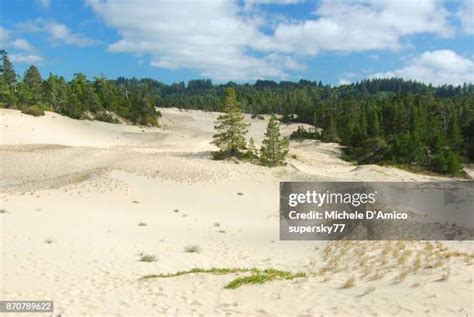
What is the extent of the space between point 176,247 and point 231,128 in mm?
21636

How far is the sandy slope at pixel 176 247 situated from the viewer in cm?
1049

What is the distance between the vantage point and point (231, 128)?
3994 centimetres

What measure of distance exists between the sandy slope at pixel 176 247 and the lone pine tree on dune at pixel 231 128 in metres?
1.92

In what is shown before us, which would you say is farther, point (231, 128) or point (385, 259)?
point (231, 128)

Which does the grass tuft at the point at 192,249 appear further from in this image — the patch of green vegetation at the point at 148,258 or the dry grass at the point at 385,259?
the dry grass at the point at 385,259

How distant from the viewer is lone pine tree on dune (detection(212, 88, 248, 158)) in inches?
1550

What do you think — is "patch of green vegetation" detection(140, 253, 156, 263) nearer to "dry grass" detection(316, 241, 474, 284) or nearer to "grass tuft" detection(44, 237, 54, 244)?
"grass tuft" detection(44, 237, 54, 244)

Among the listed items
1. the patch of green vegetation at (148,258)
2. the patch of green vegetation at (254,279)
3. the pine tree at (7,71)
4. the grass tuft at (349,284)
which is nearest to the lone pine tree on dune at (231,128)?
the patch of green vegetation at (148,258)

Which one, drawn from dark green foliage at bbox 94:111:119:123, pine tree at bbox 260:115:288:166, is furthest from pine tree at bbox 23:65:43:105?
pine tree at bbox 260:115:288:166

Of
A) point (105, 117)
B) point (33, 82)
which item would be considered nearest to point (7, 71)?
point (33, 82)

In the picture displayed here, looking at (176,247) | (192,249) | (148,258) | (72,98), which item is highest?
(72,98)

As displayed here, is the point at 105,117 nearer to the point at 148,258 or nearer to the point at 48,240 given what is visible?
the point at 48,240

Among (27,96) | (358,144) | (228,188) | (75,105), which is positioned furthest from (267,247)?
(27,96)

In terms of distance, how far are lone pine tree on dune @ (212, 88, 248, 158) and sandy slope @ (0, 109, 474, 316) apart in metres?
1.92
